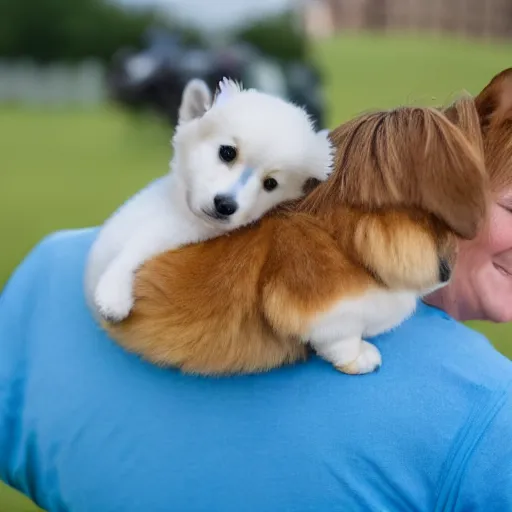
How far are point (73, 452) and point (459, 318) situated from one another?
0.49 m

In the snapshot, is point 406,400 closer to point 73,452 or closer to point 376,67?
point 73,452

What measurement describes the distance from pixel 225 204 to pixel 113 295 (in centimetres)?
12

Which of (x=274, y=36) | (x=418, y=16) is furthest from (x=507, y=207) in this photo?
(x=418, y=16)

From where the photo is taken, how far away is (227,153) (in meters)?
0.61

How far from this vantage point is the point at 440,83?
3416mm

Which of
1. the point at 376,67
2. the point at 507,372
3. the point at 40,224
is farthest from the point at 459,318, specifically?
the point at 376,67

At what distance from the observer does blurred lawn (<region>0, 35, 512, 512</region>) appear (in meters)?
2.64

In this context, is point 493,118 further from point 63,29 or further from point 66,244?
point 63,29

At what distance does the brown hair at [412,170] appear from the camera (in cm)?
57

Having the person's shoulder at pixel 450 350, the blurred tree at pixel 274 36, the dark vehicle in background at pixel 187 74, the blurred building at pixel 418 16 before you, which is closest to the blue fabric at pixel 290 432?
the person's shoulder at pixel 450 350

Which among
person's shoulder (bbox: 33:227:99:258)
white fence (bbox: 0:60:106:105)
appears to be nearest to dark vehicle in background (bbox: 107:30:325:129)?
white fence (bbox: 0:60:106:105)

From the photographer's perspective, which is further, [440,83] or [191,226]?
[440,83]

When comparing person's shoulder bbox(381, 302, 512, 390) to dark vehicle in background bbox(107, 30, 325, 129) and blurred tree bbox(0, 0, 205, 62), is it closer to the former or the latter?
dark vehicle in background bbox(107, 30, 325, 129)

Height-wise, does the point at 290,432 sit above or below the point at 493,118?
below
